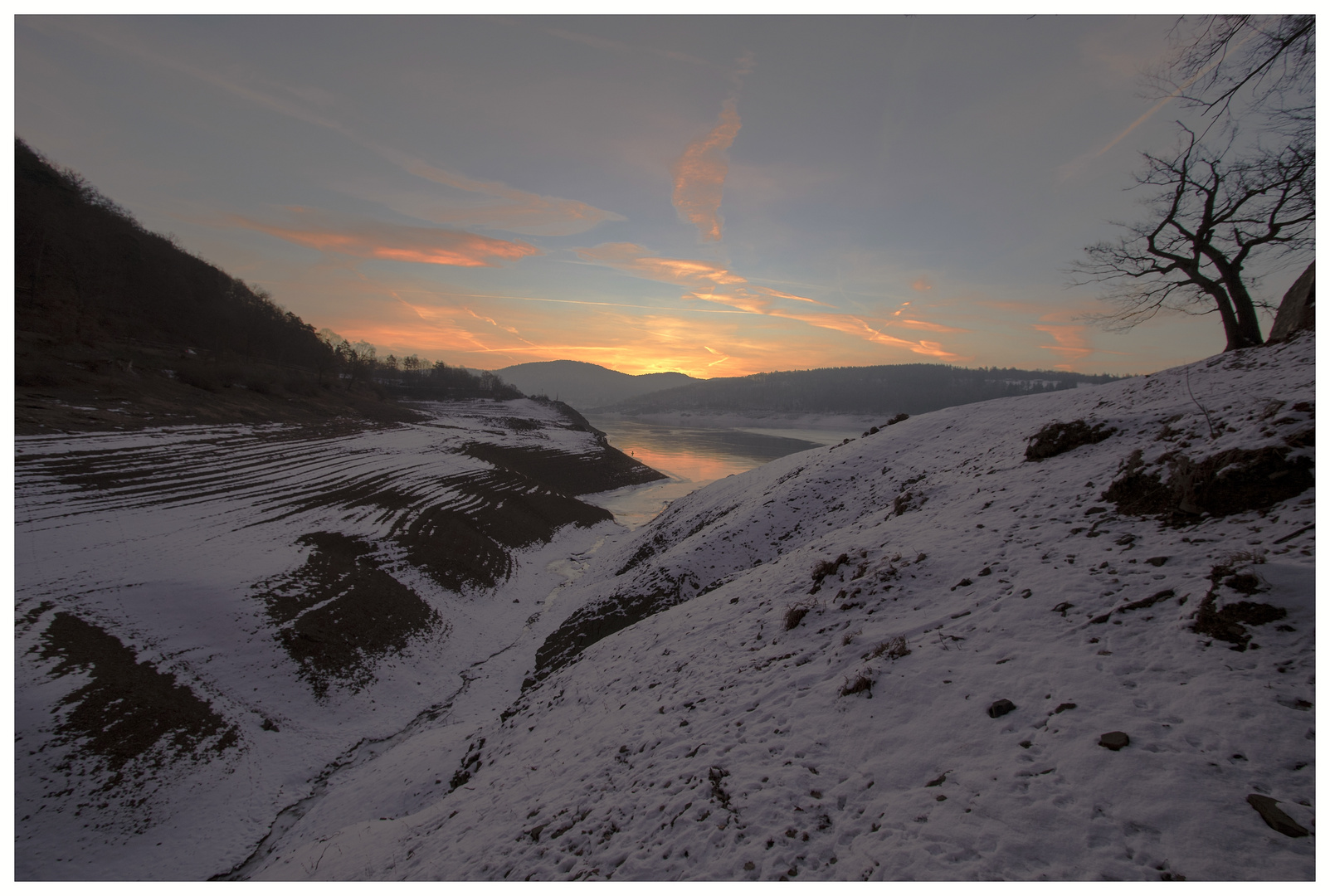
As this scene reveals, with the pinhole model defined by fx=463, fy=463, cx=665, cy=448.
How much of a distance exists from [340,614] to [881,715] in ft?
62.9

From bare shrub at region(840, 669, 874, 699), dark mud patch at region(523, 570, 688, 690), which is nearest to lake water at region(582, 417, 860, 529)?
dark mud patch at region(523, 570, 688, 690)


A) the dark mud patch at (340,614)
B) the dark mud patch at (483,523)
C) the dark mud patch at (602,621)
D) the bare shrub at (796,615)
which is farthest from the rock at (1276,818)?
the dark mud patch at (483,523)

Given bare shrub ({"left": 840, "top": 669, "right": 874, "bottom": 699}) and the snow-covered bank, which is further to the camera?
the snow-covered bank

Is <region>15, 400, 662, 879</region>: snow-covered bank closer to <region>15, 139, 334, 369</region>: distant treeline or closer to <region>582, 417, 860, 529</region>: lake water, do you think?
<region>582, 417, 860, 529</region>: lake water

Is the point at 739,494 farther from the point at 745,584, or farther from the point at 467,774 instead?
the point at 467,774

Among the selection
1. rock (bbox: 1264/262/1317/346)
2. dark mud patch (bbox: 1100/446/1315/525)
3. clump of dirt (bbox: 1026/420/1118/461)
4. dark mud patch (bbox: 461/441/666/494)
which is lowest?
dark mud patch (bbox: 461/441/666/494)

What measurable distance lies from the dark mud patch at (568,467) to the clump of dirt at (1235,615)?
144 feet

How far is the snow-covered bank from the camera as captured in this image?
10.4 meters

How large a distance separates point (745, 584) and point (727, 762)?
278 inches

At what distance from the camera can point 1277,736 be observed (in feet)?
13.2

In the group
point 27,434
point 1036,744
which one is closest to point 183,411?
point 27,434

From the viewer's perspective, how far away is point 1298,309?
12734mm

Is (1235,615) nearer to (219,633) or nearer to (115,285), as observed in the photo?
(219,633)

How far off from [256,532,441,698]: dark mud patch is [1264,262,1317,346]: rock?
2903 centimetres
